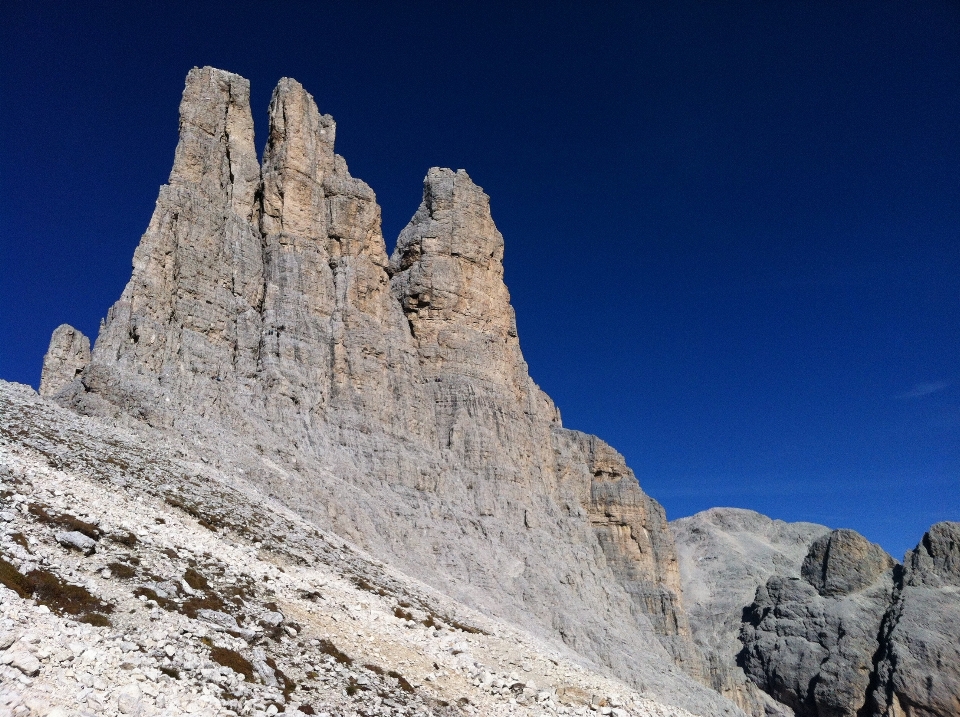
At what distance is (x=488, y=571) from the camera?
44.5m

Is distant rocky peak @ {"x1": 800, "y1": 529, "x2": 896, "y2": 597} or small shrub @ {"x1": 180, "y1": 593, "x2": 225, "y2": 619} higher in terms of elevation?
distant rocky peak @ {"x1": 800, "y1": 529, "x2": 896, "y2": 597}

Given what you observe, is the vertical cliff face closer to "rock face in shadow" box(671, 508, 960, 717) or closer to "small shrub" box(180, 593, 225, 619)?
"small shrub" box(180, 593, 225, 619)

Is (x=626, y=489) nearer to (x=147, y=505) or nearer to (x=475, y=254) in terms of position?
(x=475, y=254)

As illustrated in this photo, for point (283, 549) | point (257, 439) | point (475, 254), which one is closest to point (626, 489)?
point (475, 254)

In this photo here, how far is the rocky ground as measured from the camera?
14461mm

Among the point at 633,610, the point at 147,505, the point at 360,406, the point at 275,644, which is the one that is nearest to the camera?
the point at 275,644

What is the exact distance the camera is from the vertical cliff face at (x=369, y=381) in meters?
41.7

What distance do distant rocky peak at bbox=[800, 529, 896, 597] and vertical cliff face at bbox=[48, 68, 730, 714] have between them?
35.0m

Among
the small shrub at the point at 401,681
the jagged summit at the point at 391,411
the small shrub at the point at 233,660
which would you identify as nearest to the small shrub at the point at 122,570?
the small shrub at the point at 233,660

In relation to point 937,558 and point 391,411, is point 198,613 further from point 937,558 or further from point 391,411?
point 937,558

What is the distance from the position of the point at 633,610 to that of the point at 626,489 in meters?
15.9

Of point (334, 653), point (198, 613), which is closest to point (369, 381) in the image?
point (334, 653)

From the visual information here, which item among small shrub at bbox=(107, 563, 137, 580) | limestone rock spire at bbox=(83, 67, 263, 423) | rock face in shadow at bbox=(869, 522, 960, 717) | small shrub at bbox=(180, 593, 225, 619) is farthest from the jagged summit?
small shrub at bbox=(180, 593, 225, 619)

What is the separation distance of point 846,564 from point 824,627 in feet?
39.8
